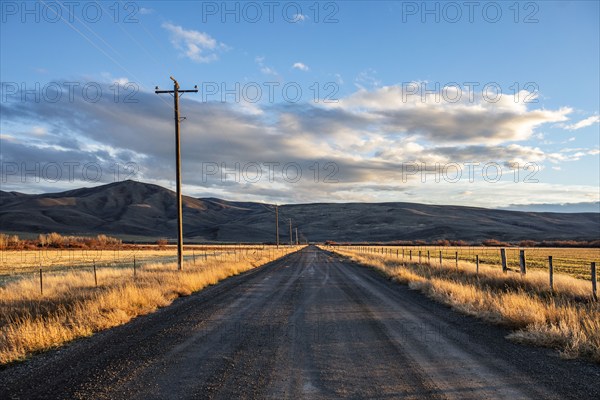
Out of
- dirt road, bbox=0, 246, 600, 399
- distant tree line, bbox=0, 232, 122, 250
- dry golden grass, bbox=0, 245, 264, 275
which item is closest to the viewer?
dirt road, bbox=0, 246, 600, 399

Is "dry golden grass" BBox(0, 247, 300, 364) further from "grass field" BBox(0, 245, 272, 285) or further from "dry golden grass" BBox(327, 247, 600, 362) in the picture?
"grass field" BBox(0, 245, 272, 285)

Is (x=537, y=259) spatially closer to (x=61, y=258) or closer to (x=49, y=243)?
(x=61, y=258)

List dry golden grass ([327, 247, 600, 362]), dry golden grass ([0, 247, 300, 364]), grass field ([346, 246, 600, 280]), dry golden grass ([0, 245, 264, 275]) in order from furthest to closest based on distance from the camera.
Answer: dry golden grass ([0, 245, 264, 275])
grass field ([346, 246, 600, 280])
dry golden grass ([0, 247, 300, 364])
dry golden grass ([327, 247, 600, 362])

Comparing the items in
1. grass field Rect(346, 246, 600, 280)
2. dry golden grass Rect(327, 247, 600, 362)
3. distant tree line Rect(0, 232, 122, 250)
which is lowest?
grass field Rect(346, 246, 600, 280)

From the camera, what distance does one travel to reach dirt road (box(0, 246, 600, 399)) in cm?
584

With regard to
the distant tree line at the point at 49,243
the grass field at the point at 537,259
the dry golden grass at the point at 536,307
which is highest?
the dry golden grass at the point at 536,307

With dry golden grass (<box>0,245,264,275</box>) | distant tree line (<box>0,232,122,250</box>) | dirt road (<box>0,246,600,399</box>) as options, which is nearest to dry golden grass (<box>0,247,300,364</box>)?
dirt road (<box>0,246,600,399</box>)

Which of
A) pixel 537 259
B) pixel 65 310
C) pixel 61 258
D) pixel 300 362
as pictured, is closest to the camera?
pixel 300 362

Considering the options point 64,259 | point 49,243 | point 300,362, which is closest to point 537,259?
point 300,362

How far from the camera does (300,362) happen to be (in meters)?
7.20

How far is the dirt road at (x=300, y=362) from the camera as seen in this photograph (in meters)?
5.84

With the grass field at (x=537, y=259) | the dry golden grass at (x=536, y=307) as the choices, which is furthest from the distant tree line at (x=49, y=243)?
the dry golden grass at (x=536, y=307)

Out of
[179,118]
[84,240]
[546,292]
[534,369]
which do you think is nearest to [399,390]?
[534,369]

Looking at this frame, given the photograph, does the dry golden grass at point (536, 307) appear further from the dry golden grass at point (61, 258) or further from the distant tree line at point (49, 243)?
the distant tree line at point (49, 243)
